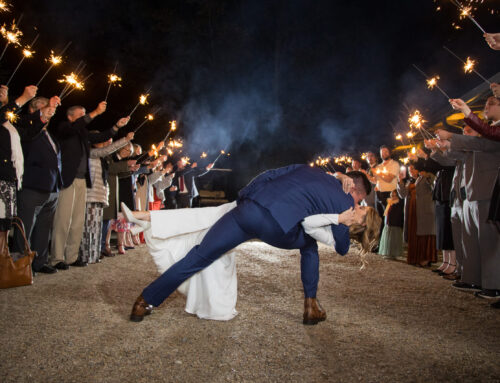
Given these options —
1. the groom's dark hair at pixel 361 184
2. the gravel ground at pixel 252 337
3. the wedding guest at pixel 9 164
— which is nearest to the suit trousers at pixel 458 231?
the gravel ground at pixel 252 337

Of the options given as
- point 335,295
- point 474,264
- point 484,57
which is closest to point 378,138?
point 484,57

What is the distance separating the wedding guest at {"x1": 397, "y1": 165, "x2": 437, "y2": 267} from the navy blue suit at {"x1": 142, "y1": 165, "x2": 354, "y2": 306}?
4481mm

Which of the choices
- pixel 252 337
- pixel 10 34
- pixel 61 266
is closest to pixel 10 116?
pixel 10 34

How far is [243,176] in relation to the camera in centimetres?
2820

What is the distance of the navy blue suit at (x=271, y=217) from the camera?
2.62 meters

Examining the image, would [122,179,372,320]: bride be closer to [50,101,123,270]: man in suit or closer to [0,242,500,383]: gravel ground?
[0,242,500,383]: gravel ground

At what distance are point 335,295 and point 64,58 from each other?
8506mm

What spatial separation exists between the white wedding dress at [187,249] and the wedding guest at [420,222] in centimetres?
476

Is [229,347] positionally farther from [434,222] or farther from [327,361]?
[434,222]

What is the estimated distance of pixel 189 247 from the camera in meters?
3.18

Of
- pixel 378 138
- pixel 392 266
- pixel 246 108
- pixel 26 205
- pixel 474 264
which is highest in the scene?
pixel 246 108

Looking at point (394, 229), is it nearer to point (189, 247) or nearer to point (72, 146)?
point (189, 247)

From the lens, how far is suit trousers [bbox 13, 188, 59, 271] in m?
4.41

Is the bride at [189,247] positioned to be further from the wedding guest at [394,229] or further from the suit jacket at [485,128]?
the wedding guest at [394,229]
